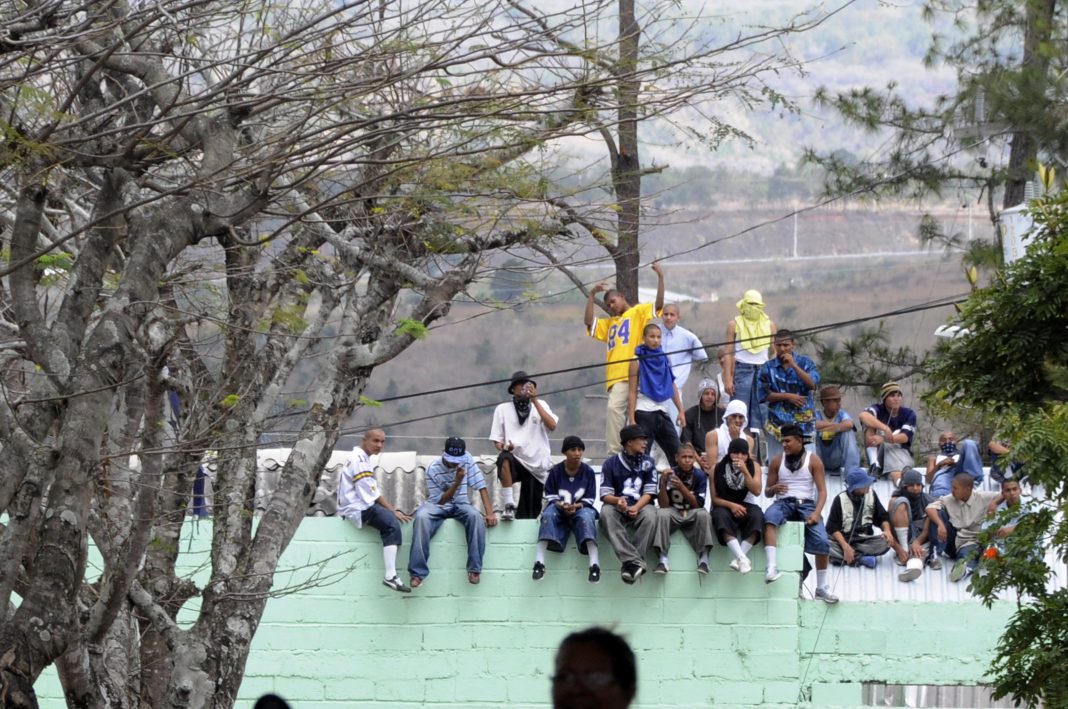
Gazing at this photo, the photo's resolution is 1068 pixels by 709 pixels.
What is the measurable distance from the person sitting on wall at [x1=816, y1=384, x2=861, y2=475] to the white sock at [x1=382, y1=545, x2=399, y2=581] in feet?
13.7

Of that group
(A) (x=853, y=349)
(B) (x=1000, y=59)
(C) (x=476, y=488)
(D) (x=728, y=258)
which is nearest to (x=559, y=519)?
(C) (x=476, y=488)

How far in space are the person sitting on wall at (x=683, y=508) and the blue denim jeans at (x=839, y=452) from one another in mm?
2114

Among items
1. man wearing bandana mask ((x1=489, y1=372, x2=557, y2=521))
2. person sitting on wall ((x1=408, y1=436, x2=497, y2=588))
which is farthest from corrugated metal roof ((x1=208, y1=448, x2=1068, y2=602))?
man wearing bandana mask ((x1=489, y1=372, x2=557, y2=521))

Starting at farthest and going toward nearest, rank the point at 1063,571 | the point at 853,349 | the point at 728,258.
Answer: the point at 728,258 < the point at 853,349 < the point at 1063,571

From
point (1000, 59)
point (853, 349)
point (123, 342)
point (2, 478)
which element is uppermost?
point (1000, 59)

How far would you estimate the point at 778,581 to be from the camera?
13328 millimetres

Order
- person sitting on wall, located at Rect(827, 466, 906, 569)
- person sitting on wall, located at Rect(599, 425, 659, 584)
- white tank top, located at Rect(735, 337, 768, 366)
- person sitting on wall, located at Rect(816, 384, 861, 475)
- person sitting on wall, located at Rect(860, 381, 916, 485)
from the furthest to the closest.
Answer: person sitting on wall, located at Rect(860, 381, 916, 485) < white tank top, located at Rect(735, 337, 768, 366) < person sitting on wall, located at Rect(816, 384, 861, 475) < person sitting on wall, located at Rect(827, 466, 906, 569) < person sitting on wall, located at Rect(599, 425, 659, 584)

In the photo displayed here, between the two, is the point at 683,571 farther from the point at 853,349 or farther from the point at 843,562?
the point at 853,349

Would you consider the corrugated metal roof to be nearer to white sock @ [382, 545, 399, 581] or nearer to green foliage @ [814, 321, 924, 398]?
white sock @ [382, 545, 399, 581]

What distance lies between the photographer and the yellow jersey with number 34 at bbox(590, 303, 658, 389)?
46.9ft

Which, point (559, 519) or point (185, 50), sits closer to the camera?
point (185, 50)

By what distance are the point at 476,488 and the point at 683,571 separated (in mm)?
1855

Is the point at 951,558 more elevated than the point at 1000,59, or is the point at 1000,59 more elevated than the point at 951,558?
the point at 1000,59

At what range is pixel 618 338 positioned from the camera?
14430 mm
